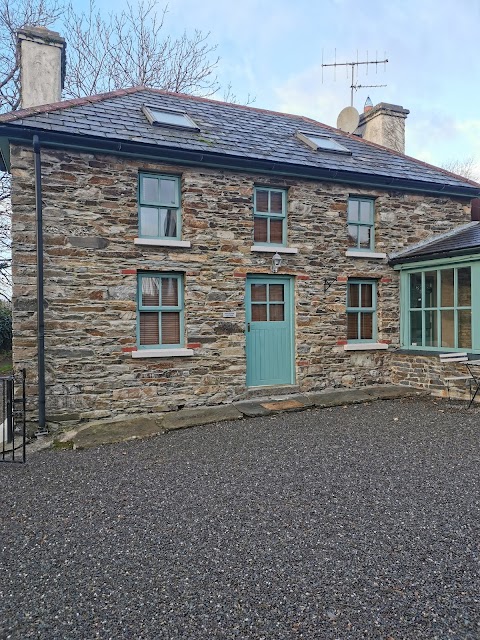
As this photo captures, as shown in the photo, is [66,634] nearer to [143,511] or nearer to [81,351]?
[143,511]

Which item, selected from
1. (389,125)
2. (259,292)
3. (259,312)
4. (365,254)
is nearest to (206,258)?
(259,292)

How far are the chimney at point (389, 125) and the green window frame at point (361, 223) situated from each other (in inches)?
143

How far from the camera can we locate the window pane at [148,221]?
7.46 metres

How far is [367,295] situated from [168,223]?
15.7 ft

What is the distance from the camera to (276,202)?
847cm

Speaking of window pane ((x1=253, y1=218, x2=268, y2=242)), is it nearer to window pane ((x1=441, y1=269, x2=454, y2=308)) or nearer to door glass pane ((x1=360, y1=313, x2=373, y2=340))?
door glass pane ((x1=360, y1=313, x2=373, y2=340))

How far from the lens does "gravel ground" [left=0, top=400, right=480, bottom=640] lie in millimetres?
2346

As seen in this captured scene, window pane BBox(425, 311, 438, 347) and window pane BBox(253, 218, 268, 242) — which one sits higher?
window pane BBox(253, 218, 268, 242)

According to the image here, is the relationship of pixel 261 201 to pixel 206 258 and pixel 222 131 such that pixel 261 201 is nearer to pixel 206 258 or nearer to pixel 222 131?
pixel 206 258

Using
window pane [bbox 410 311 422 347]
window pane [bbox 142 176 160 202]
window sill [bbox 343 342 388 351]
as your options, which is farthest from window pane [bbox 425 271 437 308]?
window pane [bbox 142 176 160 202]

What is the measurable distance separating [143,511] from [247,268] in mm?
5220

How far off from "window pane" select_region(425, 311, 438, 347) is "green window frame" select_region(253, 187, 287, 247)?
3695 millimetres

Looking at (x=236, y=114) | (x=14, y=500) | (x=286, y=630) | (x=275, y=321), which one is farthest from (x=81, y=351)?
(x=236, y=114)

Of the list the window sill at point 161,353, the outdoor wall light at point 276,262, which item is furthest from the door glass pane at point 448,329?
the window sill at point 161,353
